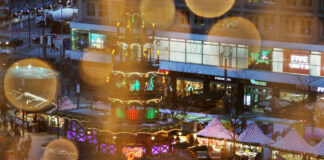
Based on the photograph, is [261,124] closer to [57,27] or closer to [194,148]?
[194,148]

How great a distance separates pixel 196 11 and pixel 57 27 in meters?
32.4

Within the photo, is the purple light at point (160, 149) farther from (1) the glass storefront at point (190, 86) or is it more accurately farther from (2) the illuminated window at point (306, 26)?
(2) the illuminated window at point (306, 26)

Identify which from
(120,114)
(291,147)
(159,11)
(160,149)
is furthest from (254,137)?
(159,11)

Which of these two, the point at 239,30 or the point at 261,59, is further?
the point at 239,30

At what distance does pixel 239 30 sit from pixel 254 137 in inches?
1112

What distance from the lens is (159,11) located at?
77.1 m

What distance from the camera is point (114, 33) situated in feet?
255

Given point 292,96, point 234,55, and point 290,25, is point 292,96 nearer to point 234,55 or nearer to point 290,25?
point 290,25

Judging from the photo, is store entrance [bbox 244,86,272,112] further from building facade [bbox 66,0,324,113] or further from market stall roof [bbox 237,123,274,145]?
market stall roof [bbox 237,123,274,145]

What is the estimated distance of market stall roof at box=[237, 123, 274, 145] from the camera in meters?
45.1

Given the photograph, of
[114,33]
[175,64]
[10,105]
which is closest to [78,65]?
[114,33]

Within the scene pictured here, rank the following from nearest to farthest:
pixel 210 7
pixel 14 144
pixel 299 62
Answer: pixel 14 144
pixel 299 62
pixel 210 7

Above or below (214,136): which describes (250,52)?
above

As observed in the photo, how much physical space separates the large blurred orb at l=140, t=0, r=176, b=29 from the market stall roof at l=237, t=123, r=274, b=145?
31.9 m
